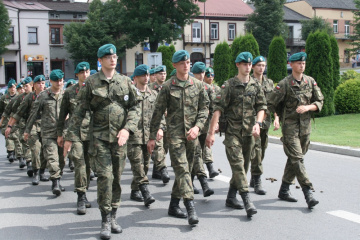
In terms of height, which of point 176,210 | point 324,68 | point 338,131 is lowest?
point 176,210

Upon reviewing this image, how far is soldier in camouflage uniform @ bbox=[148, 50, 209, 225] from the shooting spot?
5.91 m

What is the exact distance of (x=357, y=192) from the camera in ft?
23.8

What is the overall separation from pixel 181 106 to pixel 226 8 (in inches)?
2080

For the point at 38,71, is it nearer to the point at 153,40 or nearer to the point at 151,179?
the point at 153,40

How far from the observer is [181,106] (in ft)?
19.7

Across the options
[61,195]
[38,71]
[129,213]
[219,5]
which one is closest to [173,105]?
[129,213]

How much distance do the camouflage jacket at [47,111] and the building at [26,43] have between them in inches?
1693

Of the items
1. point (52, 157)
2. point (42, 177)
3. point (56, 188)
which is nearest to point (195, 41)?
point (42, 177)

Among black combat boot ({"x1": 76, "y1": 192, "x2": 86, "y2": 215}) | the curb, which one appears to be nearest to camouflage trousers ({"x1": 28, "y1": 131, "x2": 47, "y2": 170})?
black combat boot ({"x1": 76, "y1": 192, "x2": 86, "y2": 215})

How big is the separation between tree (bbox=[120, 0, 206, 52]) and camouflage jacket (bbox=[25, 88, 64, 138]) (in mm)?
36911

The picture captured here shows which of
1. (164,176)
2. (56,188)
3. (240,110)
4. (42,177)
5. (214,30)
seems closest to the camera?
(240,110)

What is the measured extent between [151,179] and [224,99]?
3261 millimetres

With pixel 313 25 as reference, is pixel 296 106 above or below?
below

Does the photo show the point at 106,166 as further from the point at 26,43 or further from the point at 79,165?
the point at 26,43
